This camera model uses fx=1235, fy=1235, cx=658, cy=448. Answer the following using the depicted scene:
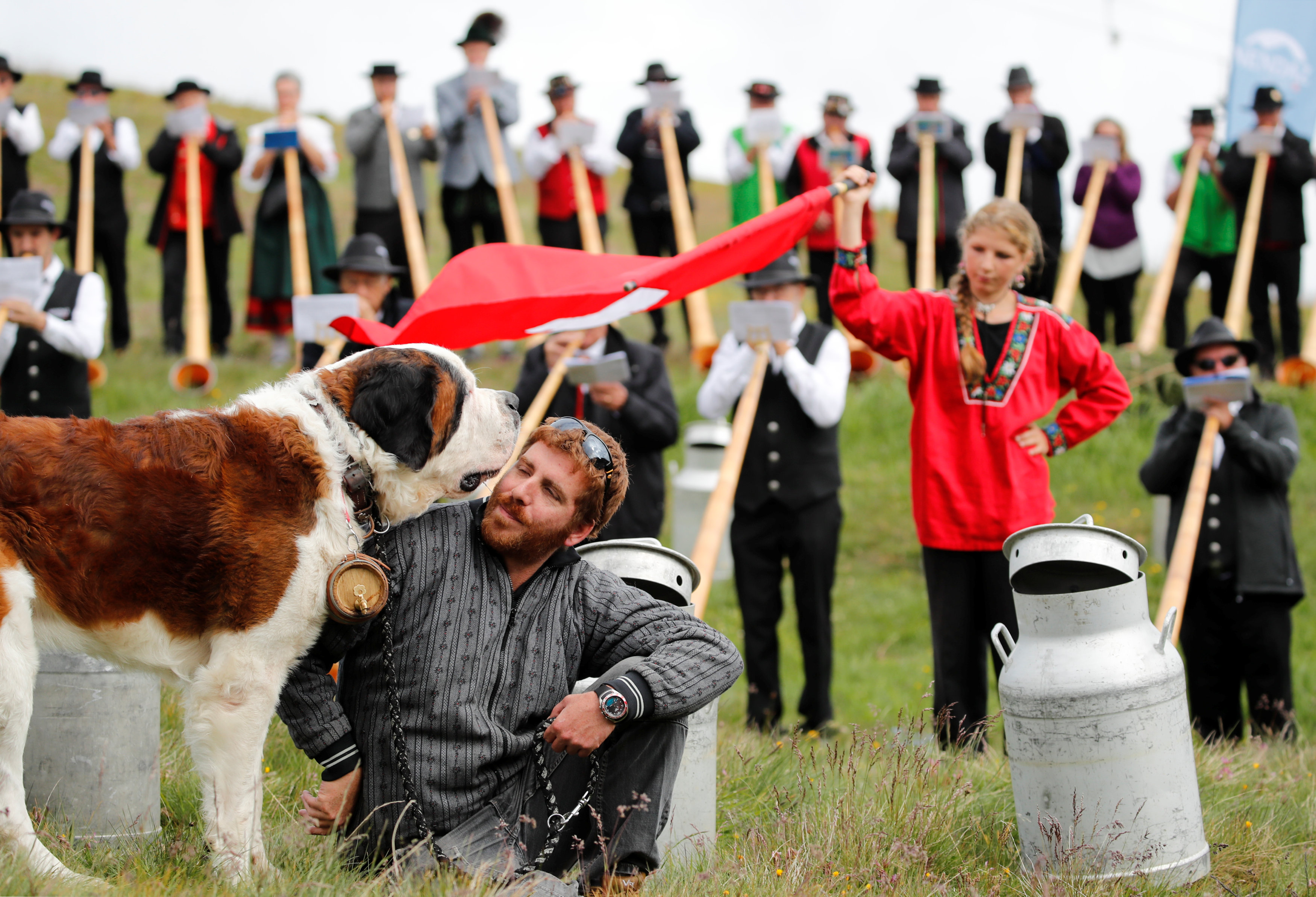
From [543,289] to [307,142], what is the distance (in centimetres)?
662

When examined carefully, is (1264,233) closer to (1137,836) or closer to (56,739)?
(1137,836)

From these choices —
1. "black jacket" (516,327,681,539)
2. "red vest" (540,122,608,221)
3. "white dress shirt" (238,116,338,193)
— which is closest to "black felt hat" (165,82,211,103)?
"white dress shirt" (238,116,338,193)

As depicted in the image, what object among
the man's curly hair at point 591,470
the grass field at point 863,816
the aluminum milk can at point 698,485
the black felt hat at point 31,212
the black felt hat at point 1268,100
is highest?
the black felt hat at point 1268,100

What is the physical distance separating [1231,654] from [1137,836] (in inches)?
108

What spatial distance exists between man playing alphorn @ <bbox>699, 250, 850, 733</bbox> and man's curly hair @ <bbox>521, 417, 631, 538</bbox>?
2.77 m

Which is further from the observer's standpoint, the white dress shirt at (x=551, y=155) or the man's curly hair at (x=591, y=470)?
the white dress shirt at (x=551, y=155)

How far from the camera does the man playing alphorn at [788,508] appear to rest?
619 cm

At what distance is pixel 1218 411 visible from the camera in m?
5.81

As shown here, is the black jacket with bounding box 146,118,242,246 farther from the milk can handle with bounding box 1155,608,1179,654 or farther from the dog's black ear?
the milk can handle with bounding box 1155,608,1179,654

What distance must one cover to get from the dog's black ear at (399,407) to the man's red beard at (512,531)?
0.23 m

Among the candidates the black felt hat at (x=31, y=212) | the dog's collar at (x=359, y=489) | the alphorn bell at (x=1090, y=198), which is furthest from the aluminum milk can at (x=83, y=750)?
the alphorn bell at (x=1090, y=198)

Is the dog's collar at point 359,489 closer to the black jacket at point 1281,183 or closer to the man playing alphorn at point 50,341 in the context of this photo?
the man playing alphorn at point 50,341

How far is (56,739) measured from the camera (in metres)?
3.67

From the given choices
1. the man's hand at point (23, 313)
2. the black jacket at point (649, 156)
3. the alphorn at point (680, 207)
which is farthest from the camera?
the black jacket at point (649, 156)
